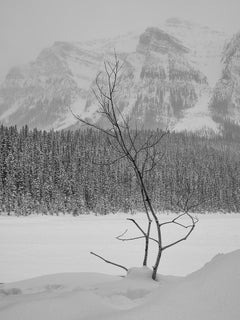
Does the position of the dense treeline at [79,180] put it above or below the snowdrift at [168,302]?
below

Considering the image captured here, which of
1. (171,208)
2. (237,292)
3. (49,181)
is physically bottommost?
(171,208)

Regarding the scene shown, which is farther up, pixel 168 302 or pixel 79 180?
pixel 168 302

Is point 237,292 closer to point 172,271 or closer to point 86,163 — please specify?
point 172,271

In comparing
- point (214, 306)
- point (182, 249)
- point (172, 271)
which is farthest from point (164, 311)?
point (182, 249)

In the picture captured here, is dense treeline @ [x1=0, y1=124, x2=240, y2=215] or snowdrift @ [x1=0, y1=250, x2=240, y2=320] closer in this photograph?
snowdrift @ [x1=0, y1=250, x2=240, y2=320]

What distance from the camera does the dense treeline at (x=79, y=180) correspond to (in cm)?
6950

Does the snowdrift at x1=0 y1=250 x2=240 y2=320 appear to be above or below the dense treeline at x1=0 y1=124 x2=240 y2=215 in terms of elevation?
above

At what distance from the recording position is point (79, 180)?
81438 millimetres

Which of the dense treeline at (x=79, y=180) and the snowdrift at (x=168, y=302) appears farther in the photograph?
the dense treeline at (x=79, y=180)

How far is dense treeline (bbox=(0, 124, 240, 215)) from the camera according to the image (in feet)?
228

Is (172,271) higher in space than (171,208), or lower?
higher

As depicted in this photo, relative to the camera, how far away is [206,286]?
8.14 ft

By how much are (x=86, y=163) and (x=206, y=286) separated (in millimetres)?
86178

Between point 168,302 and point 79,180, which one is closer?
point 168,302
